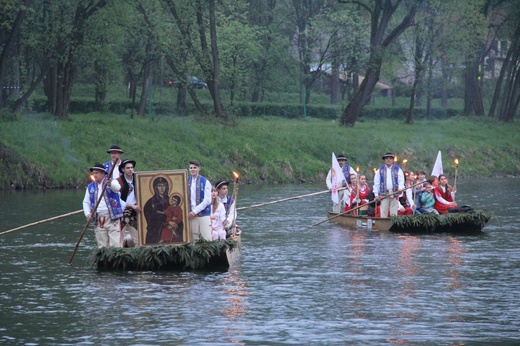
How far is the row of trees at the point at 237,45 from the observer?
51.9m

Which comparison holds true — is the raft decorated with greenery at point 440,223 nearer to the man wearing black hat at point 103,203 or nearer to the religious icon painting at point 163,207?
the religious icon painting at point 163,207

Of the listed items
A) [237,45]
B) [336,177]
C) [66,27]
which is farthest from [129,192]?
[237,45]

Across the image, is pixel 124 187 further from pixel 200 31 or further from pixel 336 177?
pixel 200 31

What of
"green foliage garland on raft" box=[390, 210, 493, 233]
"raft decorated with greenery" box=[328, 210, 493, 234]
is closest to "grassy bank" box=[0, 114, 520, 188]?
"raft decorated with greenery" box=[328, 210, 493, 234]

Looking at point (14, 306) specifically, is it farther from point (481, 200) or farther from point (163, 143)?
point (163, 143)

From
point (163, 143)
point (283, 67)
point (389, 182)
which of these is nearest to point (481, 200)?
point (389, 182)

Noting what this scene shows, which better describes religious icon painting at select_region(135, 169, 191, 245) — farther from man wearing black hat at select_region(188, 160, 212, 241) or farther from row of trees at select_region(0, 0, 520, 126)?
row of trees at select_region(0, 0, 520, 126)

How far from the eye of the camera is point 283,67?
81875 mm

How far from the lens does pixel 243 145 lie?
57594 mm

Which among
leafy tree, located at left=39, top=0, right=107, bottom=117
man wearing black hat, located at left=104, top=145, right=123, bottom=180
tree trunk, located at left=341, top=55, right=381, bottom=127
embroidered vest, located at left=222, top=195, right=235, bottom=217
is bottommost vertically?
embroidered vest, located at left=222, top=195, right=235, bottom=217

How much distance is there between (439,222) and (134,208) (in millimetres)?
11876

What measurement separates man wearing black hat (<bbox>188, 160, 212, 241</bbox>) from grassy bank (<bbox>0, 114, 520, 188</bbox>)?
77.7ft

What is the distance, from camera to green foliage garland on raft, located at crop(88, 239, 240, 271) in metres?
22.3

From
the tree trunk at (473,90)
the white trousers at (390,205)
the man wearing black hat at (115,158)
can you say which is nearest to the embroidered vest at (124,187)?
the man wearing black hat at (115,158)
